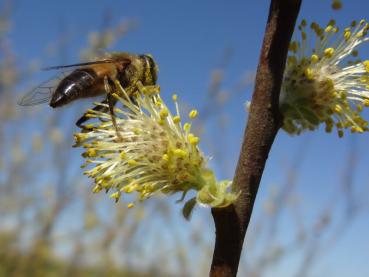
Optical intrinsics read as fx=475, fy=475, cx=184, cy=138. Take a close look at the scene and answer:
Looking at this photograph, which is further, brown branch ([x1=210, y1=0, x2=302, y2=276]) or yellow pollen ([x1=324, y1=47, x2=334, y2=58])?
yellow pollen ([x1=324, y1=47, x2=334, y2=58])

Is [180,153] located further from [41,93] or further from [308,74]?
[41,93]

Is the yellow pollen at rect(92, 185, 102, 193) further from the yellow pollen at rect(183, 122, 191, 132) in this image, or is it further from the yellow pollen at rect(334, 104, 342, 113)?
the yellow pollen at rect(334, 104, 342, 113)

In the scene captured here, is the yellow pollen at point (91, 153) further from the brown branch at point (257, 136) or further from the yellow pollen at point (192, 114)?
the brown branch at point (257, 136)

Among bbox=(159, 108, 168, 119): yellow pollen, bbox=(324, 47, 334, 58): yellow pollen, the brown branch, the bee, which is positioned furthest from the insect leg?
bbox=(324, 47, 334, 58): yellow pollen

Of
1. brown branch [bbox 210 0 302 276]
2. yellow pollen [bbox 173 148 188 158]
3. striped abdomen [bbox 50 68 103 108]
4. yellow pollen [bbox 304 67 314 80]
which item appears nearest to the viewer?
brown branch [bbox 210 0 302 276]

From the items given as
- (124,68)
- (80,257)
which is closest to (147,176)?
(124,68)

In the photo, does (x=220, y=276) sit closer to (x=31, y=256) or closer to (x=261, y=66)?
(x=261, y=66)

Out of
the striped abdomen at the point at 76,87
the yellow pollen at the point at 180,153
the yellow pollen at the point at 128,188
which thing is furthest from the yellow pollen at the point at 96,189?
the striped abdomen at the point at 76,87

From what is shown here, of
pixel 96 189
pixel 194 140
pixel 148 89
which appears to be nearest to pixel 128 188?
pixel 96 189
